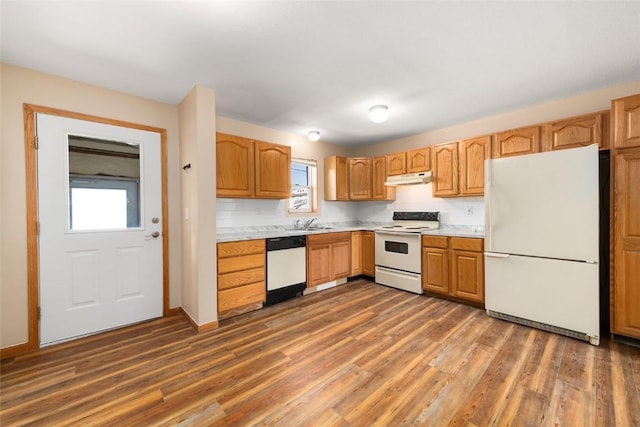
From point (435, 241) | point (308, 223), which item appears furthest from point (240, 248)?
point (435, 241)

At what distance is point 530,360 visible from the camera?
2006 mm

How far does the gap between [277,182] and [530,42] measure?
281 cm

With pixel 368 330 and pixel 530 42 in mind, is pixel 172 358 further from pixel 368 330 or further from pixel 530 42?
pixel 530 42

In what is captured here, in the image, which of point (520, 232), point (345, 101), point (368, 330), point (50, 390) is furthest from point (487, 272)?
point (50, 390)

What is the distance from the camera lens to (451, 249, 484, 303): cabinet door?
303cm

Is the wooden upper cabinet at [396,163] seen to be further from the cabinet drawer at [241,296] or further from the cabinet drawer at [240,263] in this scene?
the cabinet drawer at [241,296]

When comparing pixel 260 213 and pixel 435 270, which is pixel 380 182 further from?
pixel 260 213

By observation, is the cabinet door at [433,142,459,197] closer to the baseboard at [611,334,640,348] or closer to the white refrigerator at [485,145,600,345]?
the white refrigerator at [485,145,600,345]

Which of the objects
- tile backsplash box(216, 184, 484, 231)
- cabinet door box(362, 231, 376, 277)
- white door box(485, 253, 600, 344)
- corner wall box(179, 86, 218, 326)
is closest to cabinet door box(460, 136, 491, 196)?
tile backsplash box(216, 184, 484, 231)

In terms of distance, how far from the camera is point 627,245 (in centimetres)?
220

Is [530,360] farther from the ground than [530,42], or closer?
closer

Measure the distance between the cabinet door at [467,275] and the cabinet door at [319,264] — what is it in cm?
164

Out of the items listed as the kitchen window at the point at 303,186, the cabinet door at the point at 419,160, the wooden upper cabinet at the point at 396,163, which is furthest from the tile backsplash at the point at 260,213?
the cabinet door at the point at 419,160

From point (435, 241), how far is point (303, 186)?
2256 millimetres
